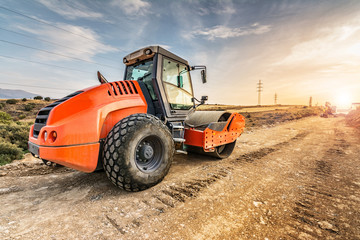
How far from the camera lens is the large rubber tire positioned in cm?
248

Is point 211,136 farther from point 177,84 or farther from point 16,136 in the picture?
point 16,136

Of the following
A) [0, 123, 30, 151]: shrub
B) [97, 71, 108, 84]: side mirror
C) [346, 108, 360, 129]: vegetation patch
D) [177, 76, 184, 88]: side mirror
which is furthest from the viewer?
[346, 108, 360, 129]: vegetation patch

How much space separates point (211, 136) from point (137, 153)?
1.93 metres

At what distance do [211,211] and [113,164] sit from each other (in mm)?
1467

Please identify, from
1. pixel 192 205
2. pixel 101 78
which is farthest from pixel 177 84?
pixel 192 205

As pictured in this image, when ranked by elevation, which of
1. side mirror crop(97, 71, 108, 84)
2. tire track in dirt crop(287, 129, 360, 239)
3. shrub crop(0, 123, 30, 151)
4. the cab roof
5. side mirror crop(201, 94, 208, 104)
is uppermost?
the cab roof

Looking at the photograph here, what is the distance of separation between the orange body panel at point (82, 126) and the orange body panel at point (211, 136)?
1.77 m

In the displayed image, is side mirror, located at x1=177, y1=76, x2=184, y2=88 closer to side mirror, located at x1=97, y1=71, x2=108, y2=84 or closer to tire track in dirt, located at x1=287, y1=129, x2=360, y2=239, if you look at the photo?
side mirror, located at x1=97, y1=71, x2=108, y2=84

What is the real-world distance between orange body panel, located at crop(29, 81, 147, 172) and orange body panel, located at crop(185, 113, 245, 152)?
1.77 meters

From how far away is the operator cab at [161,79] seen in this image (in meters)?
3.80

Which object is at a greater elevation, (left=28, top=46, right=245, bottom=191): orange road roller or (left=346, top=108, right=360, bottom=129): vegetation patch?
(left=28, top=46, right=245, bottom=191): orange road roller

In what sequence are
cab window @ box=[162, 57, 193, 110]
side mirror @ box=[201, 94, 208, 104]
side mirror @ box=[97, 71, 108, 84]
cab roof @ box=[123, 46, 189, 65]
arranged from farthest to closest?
1. side mirror @ box=[201, 94, 208, 104]
2. cab window @ box=[162, 57, 193, 110]
3. cab roof @ box=[123, 46, 189, 65]
4. side mirror @ box=[97, 71, 108, 84]

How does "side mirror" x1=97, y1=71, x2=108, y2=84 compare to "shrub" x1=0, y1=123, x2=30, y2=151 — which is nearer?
"side mirror" x1=97, y1=71, x2=108, y2=84

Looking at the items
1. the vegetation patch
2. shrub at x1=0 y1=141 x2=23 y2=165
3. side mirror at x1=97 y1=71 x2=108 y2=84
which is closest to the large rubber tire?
side mirror at x1=97 y1=71 x2=108 y2=84
